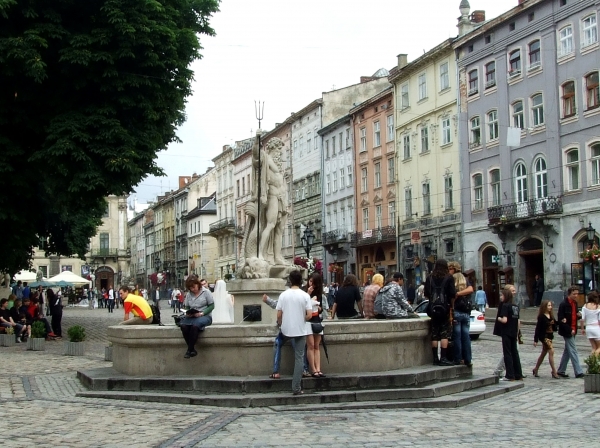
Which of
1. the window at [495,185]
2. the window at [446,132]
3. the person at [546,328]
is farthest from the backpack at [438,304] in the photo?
the window at [446,132]

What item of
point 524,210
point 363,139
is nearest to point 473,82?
point 524,210

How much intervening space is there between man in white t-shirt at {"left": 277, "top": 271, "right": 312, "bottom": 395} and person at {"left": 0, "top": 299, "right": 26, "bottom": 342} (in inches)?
642

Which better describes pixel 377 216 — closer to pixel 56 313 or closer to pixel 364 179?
pixel 364 179

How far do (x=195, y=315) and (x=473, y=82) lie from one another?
3666 cm

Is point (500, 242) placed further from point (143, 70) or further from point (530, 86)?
point (143, 70)

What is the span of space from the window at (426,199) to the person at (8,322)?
29.7 meters

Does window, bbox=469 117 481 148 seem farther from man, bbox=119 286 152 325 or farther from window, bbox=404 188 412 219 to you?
man, bbox=119 286 152 325

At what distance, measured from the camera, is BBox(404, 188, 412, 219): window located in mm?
54312

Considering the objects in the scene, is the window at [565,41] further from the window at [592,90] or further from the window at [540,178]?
the window at [540,178]

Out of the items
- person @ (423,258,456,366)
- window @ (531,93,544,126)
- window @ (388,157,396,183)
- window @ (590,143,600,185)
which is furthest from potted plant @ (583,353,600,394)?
window @ (388,157,396,183)

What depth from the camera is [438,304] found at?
44.1 ft

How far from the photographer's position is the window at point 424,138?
171 ft

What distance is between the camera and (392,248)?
56.6 meters

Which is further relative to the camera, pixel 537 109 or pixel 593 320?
pixel 537 109
